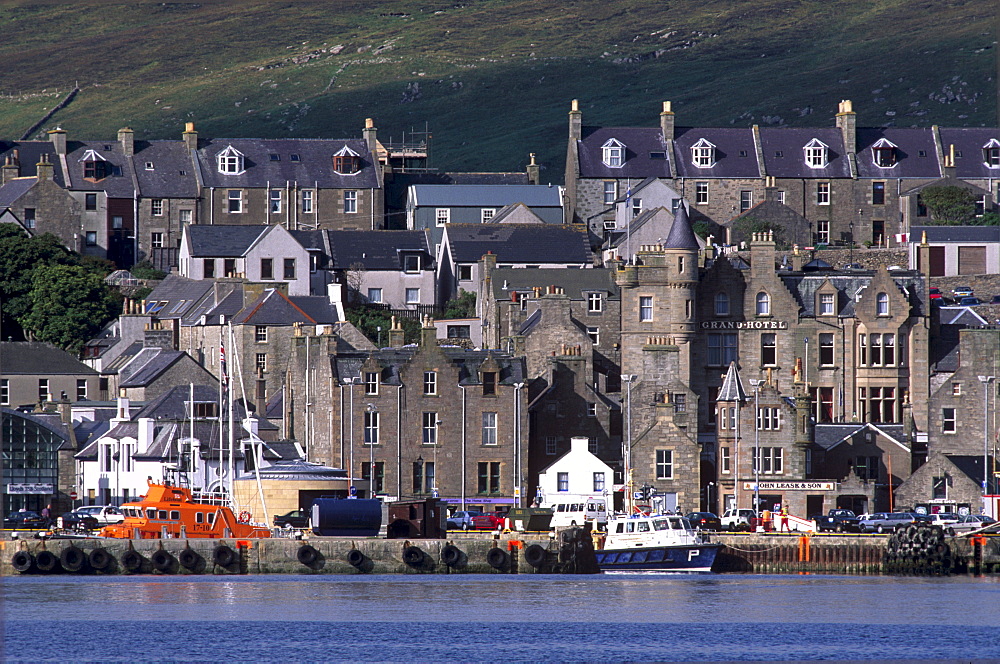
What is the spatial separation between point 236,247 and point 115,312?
8.79 meters

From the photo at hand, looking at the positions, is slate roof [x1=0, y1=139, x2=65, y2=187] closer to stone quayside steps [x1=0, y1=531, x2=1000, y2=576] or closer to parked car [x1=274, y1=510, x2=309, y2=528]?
parked car [x1=274, y1=510, x2=309, y2=528]

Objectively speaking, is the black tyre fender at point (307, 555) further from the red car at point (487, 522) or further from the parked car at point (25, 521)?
the parked car at point (25, 521)

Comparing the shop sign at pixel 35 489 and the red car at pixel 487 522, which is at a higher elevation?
the shop sign at pixel 35 489

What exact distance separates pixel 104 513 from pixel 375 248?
146ft

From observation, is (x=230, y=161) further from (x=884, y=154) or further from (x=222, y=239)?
(x=884, y=154)

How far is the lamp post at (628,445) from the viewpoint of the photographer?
8762cm

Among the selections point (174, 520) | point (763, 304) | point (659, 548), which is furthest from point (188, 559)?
point (763, 304)

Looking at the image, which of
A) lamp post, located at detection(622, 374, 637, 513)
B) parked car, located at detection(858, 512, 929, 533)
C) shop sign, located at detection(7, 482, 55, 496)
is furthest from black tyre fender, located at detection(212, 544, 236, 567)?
shop sign, located at detection(7, 482, 55, 496)

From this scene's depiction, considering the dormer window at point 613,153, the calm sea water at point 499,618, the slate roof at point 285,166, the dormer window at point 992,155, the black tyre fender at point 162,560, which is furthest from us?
the dormer window at point 992,155

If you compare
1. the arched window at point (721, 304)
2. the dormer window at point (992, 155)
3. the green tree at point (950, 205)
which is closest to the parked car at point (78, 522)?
the arched window at point (721, 304)

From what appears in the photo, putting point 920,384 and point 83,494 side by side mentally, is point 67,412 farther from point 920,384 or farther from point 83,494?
point 920,384

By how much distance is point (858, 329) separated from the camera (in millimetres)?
98500

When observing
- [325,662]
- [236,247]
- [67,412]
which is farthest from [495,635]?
[236,247]

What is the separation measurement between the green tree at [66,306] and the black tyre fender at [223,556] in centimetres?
5093
